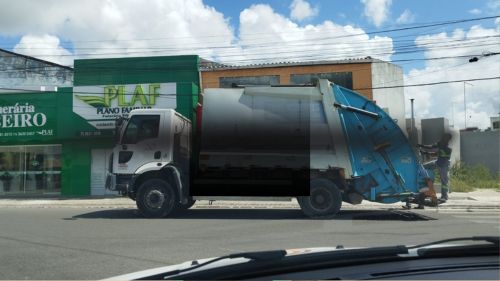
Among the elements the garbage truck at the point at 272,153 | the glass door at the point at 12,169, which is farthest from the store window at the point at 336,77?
the glass door at the point at 12,169

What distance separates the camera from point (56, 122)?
2269 cm

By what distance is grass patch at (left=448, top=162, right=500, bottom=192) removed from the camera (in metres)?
22.2

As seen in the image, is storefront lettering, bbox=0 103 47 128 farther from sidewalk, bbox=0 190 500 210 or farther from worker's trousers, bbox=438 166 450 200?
worker's trousers, bbox=438 166 450 200

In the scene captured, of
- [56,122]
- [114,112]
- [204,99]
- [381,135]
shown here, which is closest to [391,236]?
[381,135]

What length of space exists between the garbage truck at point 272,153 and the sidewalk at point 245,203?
2014 millimetres

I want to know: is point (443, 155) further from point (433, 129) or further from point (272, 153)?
point (272, 153)

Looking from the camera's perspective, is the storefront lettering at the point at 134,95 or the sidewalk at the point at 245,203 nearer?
the sidewalk at the point at 245,203

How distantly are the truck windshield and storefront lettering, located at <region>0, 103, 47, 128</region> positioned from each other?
10.3m

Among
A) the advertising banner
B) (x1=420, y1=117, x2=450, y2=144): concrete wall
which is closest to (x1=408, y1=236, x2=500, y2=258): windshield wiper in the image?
(x1=420, y1=117, x2=450, y2=144): concrete wall

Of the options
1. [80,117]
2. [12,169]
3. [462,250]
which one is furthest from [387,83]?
[462,250]

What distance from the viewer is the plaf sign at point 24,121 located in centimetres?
2278

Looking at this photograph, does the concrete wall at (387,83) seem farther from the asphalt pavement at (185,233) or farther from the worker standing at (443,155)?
the asphalt pavement at (185,233)

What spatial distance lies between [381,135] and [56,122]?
14.7 m

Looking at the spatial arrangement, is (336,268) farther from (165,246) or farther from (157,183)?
(157,183)
